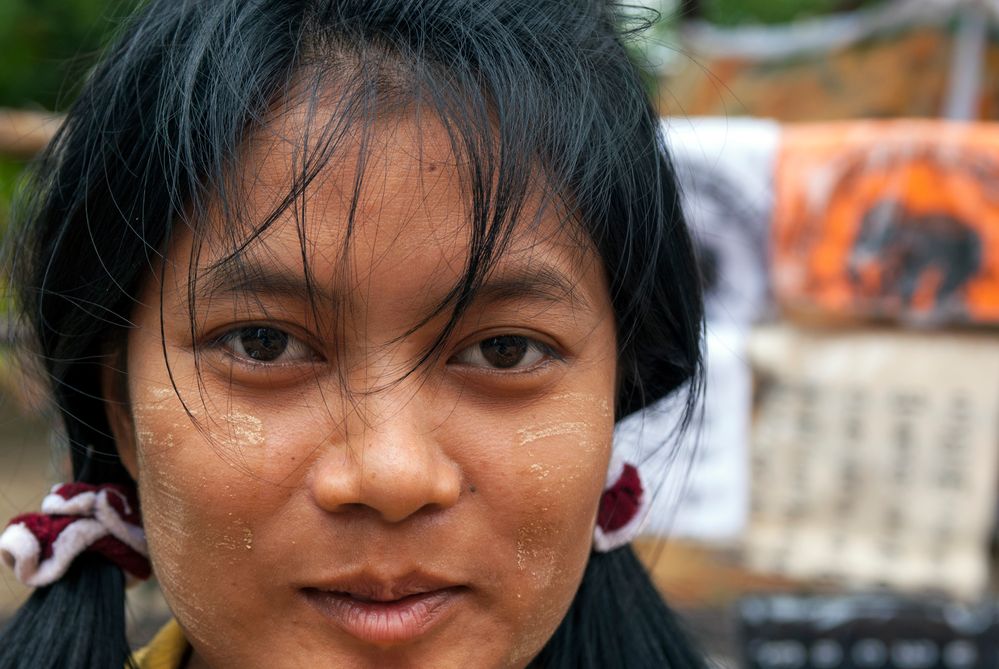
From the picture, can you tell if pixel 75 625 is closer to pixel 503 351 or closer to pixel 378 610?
pixel 378 610

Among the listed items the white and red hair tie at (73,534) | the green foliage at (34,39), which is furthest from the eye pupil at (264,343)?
the green foliage at (34,39)

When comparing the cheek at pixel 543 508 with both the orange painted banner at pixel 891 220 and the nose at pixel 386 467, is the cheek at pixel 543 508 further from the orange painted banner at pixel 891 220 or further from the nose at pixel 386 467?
the orange painted banner at pixel 891 220

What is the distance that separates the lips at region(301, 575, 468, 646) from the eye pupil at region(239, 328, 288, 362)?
9.3 inches

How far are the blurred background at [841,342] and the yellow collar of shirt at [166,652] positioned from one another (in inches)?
45.0

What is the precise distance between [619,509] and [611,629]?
17 centimetres

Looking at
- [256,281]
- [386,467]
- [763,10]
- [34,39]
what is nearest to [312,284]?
[256,281]

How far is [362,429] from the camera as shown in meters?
0.98

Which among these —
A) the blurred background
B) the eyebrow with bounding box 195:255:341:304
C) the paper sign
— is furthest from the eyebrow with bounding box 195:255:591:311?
the paper sign

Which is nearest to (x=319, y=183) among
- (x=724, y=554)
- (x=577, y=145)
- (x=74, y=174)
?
(x=577, y=145)

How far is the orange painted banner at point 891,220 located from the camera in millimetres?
2908

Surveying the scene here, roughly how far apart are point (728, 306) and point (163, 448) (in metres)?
2.31

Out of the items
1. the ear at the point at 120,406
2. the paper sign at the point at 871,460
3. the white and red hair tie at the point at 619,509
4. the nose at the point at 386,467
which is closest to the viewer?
the nose at the point at 386,467

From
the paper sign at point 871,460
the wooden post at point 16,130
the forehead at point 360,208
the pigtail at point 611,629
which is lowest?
the pigtail at point 611,629

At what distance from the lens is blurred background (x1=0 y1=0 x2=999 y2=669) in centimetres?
264
